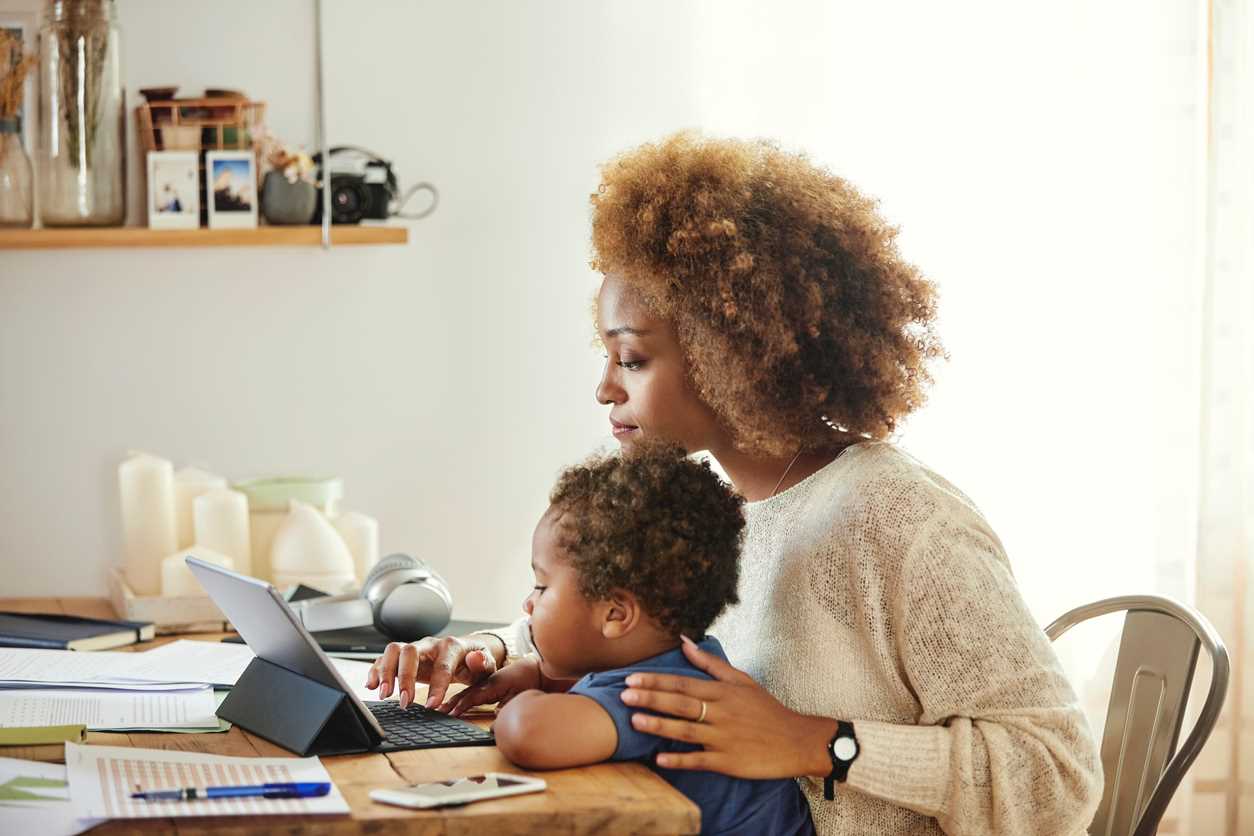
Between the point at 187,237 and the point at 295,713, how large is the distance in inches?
58.9

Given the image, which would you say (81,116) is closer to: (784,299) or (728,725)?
(784,299)

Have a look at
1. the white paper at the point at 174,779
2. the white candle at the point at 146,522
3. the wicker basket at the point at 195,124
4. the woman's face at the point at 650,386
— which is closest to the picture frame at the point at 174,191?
the wicker basket at the point at 195,124

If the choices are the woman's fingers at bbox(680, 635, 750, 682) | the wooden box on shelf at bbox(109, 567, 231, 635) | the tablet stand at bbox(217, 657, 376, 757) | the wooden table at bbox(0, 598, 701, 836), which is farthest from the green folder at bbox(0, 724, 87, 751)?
the wooden box on shelf at bbox(109, 567, 231, 635)

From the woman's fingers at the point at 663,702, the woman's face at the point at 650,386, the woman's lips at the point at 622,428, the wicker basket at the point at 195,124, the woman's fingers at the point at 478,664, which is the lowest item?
the woman's fingers at the point at 478,664

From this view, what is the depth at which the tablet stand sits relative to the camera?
1187 millimetres

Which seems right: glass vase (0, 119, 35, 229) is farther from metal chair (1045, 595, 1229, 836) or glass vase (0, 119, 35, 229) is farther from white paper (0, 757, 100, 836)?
metal chair (1045, 595, 1229, 836)

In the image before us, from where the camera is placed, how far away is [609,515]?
50.1 inches

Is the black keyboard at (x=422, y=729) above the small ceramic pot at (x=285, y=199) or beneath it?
beneath

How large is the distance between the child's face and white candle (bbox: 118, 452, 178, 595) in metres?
1.19

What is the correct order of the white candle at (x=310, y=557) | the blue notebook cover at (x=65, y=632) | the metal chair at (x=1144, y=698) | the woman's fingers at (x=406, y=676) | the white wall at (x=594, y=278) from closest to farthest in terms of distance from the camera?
the woman's fingers at (x=406, y=676) < the metal chair at (x=1144, y=698) < the blue notebook cover at (x=65, y=632) < the white candle at (x=310, y=557) < the white wall at (x=594, y=278)

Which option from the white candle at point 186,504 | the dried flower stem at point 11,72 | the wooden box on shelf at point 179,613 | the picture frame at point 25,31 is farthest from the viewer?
the picture frame at point 25,31

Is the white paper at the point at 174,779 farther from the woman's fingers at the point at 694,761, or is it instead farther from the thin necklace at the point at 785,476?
the thin necklace at the point at 785,476

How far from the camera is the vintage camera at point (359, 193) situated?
→ 260 centimetres

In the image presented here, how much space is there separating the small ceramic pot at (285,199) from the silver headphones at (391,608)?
2.98 feet
